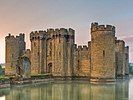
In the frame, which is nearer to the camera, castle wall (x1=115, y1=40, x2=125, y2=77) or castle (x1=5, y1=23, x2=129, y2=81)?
castle (x1=5, y1=23, x2=129, y2=81)

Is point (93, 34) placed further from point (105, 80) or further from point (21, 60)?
point (21, 60)

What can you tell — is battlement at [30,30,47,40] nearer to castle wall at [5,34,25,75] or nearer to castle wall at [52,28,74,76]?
castle wall at [52,28,74,76]

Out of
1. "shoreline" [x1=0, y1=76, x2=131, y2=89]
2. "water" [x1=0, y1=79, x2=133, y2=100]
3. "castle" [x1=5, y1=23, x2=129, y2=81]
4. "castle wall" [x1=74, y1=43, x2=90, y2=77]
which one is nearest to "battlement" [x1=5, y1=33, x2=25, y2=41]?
"castle" [x1=5, y1=23, x2=129, y2=81]

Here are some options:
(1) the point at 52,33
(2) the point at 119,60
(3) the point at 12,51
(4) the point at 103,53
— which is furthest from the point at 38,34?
(2) the point at 119,60

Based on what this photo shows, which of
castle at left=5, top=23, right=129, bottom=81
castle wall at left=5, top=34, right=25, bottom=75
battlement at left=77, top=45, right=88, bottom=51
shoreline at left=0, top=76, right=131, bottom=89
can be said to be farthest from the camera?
castle wall at left=5, top=34, right=25, bottom=75

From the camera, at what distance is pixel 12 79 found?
29.7 m

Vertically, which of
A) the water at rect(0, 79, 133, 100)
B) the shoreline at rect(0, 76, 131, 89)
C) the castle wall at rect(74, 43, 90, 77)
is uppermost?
the castle wall at rect(74, 43, 90, 77)

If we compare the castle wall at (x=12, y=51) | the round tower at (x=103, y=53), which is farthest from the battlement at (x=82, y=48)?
the castle wall at (x=12, y=51)

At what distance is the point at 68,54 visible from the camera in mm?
39688

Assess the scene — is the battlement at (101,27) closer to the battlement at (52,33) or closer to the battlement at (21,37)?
the battlement at (52,33)

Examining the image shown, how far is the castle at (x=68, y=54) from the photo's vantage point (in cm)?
3397

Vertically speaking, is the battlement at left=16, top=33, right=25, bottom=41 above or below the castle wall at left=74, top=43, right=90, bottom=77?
above

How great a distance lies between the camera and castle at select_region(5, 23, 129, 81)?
34.0 meters

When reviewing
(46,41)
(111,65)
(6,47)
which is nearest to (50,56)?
(46,41)
